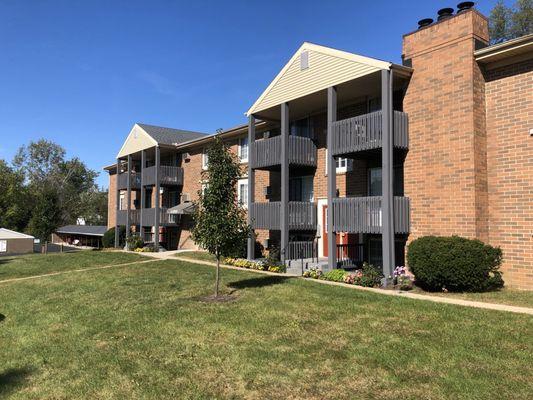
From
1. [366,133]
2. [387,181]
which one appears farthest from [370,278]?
[366,133]

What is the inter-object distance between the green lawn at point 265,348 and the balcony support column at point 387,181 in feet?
7.49

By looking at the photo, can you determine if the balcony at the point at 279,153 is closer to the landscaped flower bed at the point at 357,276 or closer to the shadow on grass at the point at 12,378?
the landscaped flower bed at the point at 357,276

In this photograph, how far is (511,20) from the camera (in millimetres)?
31359

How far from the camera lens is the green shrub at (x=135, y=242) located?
1069 inches

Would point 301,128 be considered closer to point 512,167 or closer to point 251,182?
point 251,182

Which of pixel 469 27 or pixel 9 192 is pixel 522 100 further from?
pixel 9 192

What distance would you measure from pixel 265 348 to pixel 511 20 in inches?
1326

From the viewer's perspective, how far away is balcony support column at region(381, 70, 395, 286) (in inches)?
501

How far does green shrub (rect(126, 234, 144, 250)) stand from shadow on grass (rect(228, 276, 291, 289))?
1556 cm

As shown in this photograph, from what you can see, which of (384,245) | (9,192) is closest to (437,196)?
(384,245)

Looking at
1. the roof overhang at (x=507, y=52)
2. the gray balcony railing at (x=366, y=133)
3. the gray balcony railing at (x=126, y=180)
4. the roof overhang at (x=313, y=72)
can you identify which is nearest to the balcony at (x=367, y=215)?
the gray balcony railing at (x=366, y=133)

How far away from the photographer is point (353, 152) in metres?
14.3

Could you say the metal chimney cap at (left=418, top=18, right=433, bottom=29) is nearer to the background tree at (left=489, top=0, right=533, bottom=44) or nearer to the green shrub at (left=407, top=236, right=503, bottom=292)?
the green shrub at (left=407, top=236, right=503, bottom=292)

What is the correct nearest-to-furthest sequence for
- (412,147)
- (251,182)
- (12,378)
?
(12,378) → (412,147) → (251,182)
